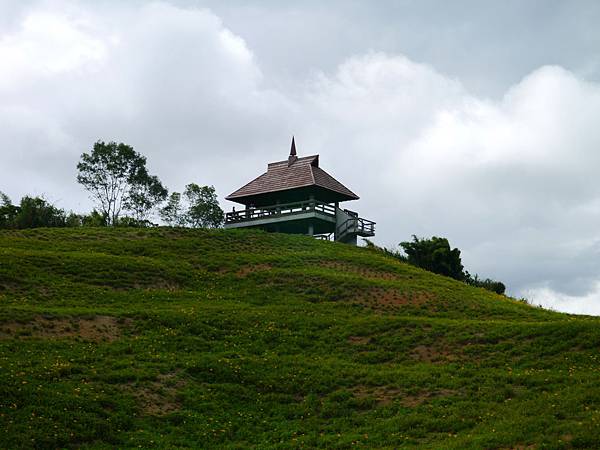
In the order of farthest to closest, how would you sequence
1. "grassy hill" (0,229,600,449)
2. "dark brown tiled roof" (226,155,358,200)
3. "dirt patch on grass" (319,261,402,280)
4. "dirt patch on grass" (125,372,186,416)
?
"dark brown tiled roof" (226,155,358,200)
"dirt patch on grass" (319,261,402,280)
"dirt patch on grass" (125,372,186,416)
"grassy hill" (0,229,600,449)

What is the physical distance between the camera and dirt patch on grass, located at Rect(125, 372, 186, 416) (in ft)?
84.6

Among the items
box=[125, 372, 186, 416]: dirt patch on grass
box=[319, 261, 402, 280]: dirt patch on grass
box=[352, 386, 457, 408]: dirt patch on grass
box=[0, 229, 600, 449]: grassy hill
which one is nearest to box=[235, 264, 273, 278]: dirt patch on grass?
box=[0, 229, 600, 449]: grassy hill

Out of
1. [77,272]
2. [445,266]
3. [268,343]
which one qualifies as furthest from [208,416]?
[445,266]

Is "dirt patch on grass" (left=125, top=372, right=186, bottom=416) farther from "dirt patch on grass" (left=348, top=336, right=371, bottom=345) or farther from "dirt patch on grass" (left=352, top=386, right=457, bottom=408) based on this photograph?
"dirt patch on grass" (left=348, top=336, right=371, bottom=345)

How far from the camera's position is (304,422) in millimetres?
25375

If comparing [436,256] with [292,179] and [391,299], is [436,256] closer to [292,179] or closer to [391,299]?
[292,179]

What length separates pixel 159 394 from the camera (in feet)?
87.8

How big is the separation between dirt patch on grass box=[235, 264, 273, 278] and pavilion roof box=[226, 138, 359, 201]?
1750 centimetres

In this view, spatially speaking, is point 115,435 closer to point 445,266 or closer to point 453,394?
point 453,394

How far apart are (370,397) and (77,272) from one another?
21109mm

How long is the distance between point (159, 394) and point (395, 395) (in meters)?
8.04

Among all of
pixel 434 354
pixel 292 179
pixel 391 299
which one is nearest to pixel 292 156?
pixel 292 179

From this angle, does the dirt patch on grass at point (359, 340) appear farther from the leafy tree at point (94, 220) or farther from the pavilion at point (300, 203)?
the leafy tree at point (94, 220)

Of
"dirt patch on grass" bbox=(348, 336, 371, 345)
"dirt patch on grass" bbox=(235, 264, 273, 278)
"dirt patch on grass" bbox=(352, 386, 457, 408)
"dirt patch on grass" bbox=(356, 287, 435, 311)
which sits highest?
"dirt patch on grass" bbox=(235, 264, 273, 278)
